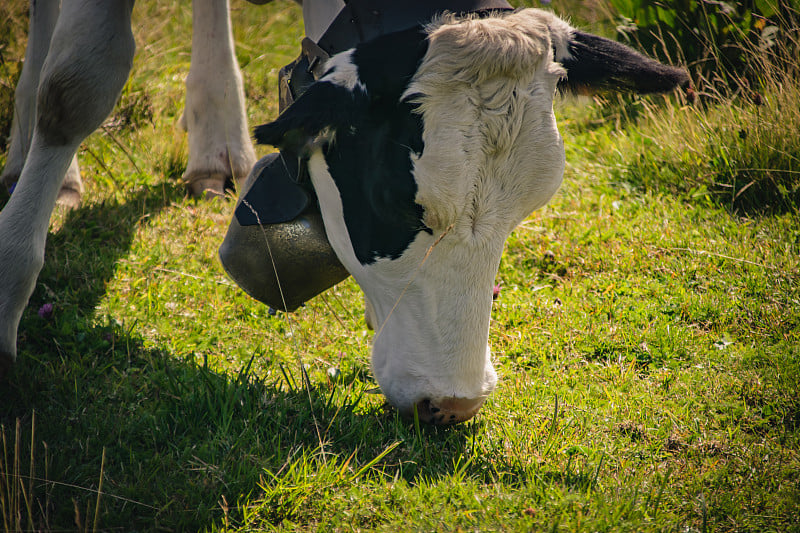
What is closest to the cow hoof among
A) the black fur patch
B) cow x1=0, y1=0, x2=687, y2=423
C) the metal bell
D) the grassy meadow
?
the grassy meadow

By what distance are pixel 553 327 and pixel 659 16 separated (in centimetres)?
333

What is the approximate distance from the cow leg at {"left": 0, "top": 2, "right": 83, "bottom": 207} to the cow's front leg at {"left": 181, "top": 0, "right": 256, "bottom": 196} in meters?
0.72

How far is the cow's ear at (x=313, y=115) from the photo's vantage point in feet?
6.70

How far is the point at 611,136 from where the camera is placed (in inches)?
217

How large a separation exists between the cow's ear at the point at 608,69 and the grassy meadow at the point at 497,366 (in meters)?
0.12

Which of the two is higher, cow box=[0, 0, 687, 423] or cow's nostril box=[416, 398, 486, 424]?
cow box=[0, 0, 687, 423]

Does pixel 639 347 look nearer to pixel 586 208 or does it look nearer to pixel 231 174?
pixel 586 208

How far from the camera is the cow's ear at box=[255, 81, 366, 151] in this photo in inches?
80.4

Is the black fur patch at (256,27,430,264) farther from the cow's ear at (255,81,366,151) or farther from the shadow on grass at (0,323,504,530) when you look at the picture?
the shadow on grass at (0,323,504,530)

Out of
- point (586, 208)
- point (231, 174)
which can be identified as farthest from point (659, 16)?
point (231, 174)

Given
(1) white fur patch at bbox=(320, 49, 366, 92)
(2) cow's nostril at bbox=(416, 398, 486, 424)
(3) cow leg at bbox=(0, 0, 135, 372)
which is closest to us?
(1) white fur patch at bbox=(320, 49, 366, 92)

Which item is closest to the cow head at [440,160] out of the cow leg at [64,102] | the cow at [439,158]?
the cow at [439,158]

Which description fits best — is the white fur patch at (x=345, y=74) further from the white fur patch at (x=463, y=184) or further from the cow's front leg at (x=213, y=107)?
the cow's front leg at (x=213, y=107)

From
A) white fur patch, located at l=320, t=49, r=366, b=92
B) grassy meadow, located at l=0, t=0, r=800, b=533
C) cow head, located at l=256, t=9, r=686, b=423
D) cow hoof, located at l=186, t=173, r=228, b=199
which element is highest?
white fur patch, located at l=320, t=49, r=366, b=92
